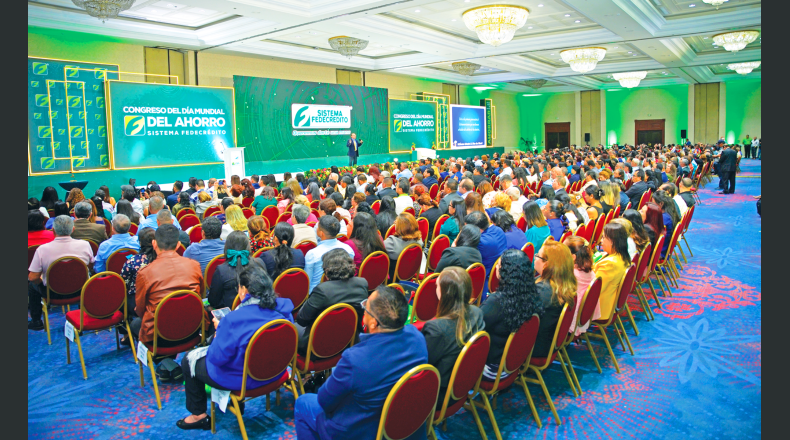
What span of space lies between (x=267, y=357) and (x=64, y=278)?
9.06ft

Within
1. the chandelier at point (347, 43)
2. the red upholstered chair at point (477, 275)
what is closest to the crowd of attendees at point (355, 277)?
the red upholstered chair at point (477, 275)

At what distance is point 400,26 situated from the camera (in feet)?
41.5

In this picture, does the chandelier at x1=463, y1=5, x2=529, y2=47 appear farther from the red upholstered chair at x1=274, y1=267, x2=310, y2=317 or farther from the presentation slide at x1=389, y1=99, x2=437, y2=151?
the presentation slide at x1=389, y1=99, x2=437, y2=151

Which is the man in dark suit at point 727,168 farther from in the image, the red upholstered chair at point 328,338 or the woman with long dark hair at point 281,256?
the red upholstered chair at point 328,338

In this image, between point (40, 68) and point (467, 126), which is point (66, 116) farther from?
point (467, 126)

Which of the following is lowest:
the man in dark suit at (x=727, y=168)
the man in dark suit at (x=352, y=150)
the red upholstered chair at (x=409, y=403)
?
the red upholstered chair at (x=409, y=403)

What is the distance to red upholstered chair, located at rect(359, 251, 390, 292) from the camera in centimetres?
423

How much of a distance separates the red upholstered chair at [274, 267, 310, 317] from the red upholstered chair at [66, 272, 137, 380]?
1.22m

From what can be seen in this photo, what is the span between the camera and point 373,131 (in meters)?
19.2

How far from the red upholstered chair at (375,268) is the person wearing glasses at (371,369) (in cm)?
192

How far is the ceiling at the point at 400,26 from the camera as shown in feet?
33.6

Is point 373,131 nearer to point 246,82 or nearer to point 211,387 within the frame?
point 246,82

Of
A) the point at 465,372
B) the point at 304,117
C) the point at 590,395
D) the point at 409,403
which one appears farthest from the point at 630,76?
the point at 409,403
